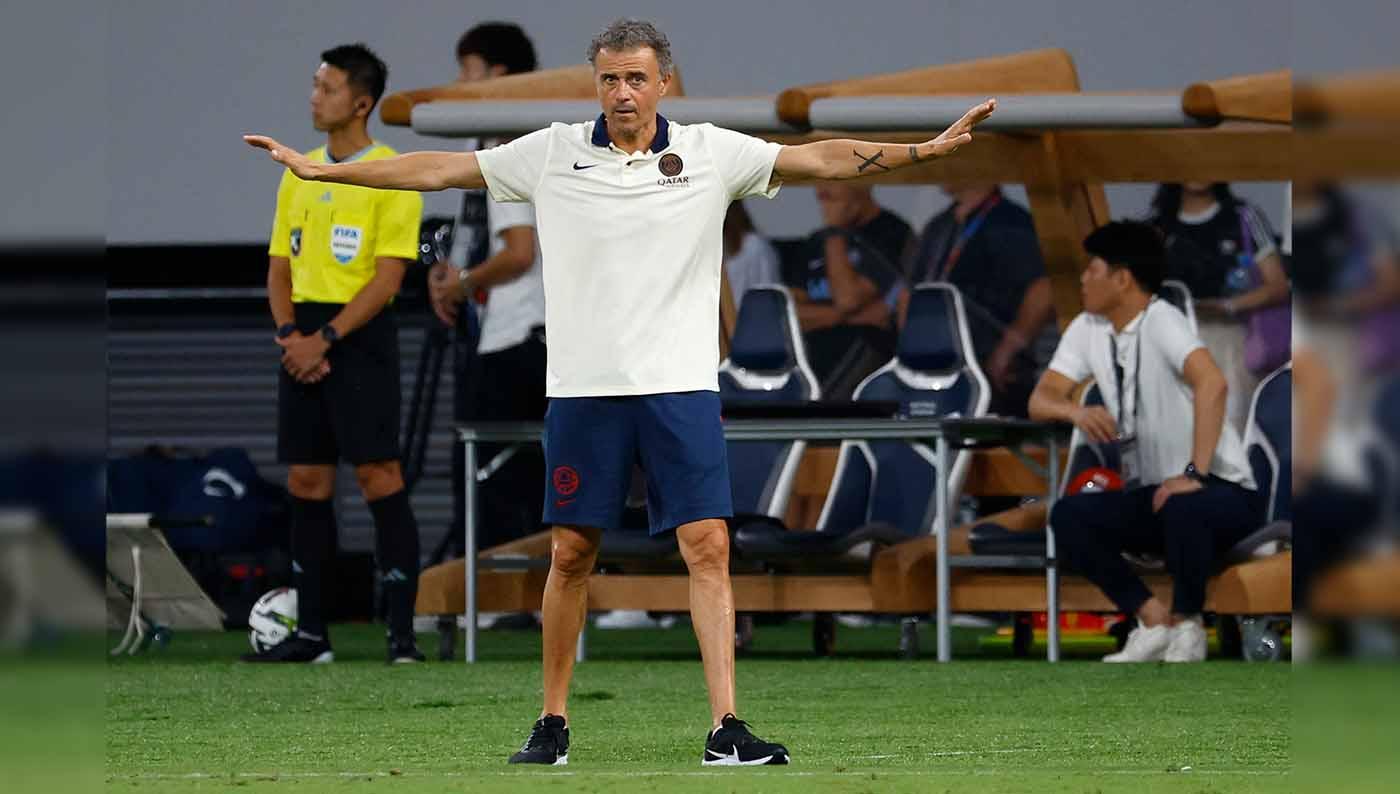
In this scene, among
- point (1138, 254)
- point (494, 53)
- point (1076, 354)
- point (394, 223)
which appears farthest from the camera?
point (494, 53)

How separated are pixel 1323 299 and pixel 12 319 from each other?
112 centimetres

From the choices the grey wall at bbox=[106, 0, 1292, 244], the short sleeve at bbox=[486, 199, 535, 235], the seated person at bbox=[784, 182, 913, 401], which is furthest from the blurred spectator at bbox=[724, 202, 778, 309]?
the short sleeve at bbox=[486, 199, 535, 235]

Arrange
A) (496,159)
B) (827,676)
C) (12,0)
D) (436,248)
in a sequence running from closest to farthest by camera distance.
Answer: (12,0), (496,159), (827,676), (436,248)

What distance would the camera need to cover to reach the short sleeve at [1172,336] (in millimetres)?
8930

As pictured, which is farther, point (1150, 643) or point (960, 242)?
point (960, 242)

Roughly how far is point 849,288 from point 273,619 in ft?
15.1

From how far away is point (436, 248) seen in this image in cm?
1338

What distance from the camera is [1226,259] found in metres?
11.6

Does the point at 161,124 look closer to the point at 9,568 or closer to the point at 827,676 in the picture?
the point at 827,676

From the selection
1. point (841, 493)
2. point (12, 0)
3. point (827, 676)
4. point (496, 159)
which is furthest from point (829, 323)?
point (12, 0)

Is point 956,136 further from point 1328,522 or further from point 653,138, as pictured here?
point 1328,522

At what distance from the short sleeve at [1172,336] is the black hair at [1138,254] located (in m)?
0.11

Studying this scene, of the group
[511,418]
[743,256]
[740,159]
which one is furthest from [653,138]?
[743,256]

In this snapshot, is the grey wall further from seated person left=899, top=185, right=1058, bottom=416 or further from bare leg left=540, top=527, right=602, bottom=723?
bare leg left=540, top=527, right=602, bottom=723
